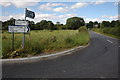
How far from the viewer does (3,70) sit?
4.02 m

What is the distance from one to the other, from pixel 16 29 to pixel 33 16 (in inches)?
60.2

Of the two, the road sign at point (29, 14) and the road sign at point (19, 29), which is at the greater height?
the road sign at point (29, 14)

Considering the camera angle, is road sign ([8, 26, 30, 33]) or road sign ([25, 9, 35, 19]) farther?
road sign ([25, 9, 35, 19])

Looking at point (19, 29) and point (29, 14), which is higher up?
point (29, 14)

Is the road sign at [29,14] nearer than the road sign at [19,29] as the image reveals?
No

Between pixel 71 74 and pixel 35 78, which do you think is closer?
pixel 35 78

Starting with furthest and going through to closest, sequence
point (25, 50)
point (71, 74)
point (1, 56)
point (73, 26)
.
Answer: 1. point (73, 26)
2. point (25, 50)
3. point (1, 56)
4. point (71, 74)

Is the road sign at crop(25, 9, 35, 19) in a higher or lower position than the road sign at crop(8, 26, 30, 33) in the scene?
higher

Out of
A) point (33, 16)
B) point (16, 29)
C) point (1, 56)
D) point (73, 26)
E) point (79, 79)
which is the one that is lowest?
point (79, 79)

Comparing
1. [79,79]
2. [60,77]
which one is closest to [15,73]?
[60,77]

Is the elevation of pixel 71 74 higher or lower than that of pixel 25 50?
lower

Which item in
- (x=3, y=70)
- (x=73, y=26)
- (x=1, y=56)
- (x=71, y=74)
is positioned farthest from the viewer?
(x=73, y=26)

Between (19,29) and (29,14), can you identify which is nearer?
(19,29)

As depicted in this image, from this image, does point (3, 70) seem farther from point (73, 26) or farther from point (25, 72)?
point (73, 26)
